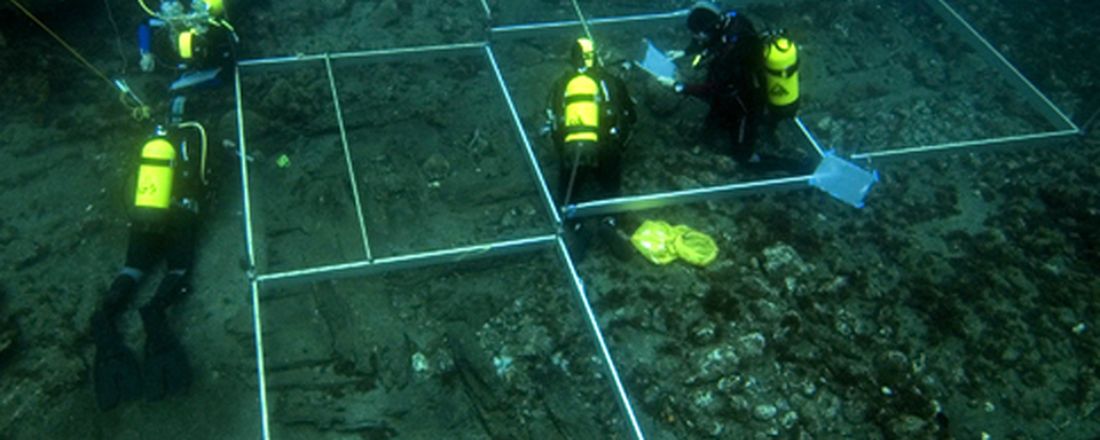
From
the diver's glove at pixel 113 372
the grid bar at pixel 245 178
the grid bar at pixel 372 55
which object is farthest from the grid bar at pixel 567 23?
the diver's glove at pixel 113 372

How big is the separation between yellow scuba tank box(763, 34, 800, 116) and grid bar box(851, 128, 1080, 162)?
3.78ft

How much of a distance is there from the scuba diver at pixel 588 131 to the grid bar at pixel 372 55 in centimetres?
179

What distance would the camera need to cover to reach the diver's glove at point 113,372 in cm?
452

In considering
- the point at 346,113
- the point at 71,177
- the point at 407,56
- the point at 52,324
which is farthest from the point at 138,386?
the point at 407,56

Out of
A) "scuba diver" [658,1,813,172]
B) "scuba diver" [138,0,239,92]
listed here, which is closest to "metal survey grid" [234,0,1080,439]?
"scuba diver" [138,0,239,92]

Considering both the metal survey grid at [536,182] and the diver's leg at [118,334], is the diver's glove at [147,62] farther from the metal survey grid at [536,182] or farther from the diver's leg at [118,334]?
the diver's leg at [118,334]

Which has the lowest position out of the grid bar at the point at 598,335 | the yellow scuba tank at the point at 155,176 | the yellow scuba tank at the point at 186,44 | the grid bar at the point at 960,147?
the grid bar at the point at 598,335

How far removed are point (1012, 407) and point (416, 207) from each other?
5.32 m

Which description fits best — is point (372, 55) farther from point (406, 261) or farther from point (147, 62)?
point (406, 261)

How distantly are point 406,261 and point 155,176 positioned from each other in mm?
2053

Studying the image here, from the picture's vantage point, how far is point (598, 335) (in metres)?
4.92

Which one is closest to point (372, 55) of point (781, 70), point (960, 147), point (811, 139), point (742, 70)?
point (742, 70)

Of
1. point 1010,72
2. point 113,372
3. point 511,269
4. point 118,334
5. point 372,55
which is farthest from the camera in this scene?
point 1010,72

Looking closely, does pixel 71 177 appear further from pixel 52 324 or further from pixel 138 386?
pixel 138 386
